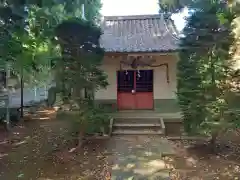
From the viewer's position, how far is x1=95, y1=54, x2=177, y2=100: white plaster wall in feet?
39.2

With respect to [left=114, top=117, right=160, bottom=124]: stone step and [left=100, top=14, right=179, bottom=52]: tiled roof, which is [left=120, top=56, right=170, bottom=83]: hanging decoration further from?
[left=114, top=117, right=160, bottom=124]: stone step

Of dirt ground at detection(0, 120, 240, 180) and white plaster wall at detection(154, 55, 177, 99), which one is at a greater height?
white plaster wall at detection(154, 55, 177, 99)

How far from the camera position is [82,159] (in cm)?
744

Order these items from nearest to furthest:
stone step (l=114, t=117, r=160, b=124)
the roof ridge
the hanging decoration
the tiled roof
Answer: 1. stone step (l=114, t=117, r=160, b=124)
2. the tiled roof
3. the hanging decoration
4. the roof ridge

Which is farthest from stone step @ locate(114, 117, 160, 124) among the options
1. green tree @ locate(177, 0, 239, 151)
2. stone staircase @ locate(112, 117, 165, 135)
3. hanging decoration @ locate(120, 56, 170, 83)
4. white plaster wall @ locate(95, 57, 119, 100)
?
green tree @ locate(177, 0, 239, 151)

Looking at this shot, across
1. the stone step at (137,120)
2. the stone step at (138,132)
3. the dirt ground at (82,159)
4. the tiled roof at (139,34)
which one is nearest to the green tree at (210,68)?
the dirt ground at (82,159)

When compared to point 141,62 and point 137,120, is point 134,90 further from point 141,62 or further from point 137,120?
point 137,120

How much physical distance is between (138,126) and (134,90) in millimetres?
2501

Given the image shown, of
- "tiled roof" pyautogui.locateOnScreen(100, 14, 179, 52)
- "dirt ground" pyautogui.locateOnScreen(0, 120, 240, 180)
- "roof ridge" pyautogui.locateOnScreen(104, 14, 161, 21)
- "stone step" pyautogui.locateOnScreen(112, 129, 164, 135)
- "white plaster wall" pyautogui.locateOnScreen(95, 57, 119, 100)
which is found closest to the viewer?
"dirt ground" pyautogui.locateOnScreen(0, 120, 240, 180)

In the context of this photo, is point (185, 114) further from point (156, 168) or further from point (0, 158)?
point (0, 158)

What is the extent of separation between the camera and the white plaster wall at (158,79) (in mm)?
11953

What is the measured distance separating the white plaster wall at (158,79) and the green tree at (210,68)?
395 cm

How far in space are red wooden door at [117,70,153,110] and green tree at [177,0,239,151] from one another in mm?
4250

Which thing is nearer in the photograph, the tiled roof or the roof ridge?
the tiled roof
